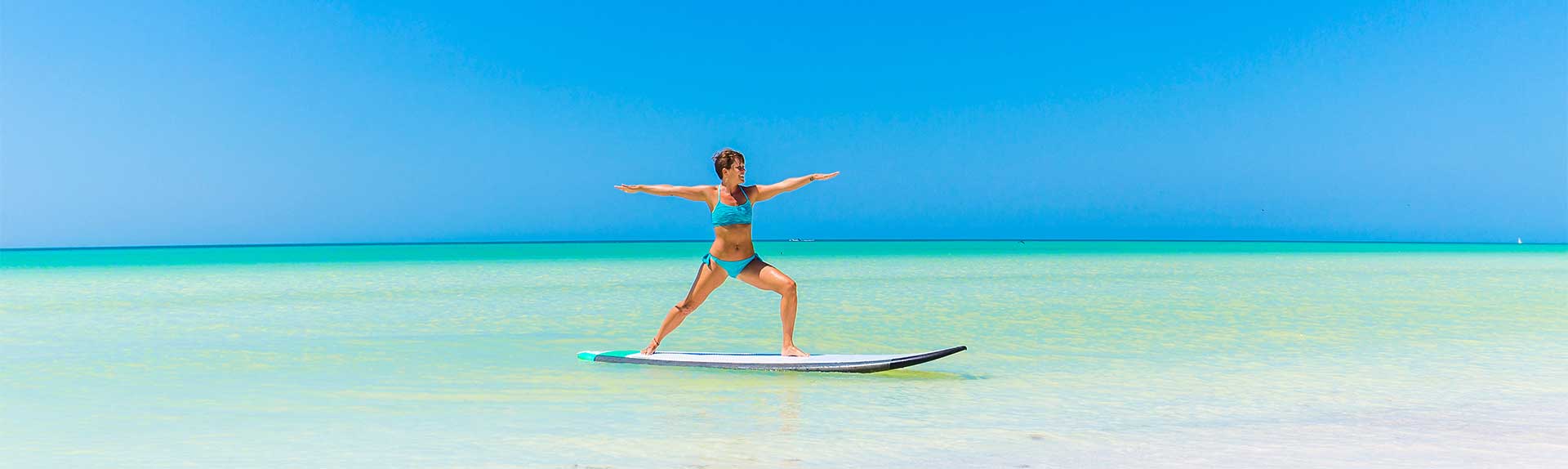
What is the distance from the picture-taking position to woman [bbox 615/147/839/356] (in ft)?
25.3

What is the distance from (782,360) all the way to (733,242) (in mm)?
884

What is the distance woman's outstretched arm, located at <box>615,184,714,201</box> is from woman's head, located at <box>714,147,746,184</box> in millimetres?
210

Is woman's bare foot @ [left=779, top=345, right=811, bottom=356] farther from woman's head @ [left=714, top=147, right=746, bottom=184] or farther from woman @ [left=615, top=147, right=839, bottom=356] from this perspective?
woman's head @ [left=714, top=147, right=746, bottom=184]

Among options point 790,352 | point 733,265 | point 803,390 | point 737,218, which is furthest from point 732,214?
point 803,390

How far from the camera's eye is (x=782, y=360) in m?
7.71

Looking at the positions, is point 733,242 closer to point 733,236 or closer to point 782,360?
point 733,236

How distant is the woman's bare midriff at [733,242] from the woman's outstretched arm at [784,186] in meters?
0.25

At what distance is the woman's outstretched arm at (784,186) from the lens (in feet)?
25.0

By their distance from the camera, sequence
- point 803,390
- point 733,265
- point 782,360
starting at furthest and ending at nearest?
point 733,265, point 782,360, point 803,390

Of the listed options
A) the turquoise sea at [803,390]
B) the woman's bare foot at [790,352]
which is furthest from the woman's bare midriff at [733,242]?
the turquoise sea at [803,390]

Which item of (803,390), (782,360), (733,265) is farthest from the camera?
(733,265)

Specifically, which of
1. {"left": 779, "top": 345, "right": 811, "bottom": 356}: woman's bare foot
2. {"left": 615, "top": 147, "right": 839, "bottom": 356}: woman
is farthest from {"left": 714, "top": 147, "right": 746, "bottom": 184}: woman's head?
{"left": 779, "top": 345, "right": 811, "bottom": 356}: woman's bare foot

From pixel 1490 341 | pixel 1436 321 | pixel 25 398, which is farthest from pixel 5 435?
pixel 1436 321

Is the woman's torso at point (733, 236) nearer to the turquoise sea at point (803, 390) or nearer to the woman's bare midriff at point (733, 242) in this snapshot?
the woman's bare midriff at point (733, 242)
